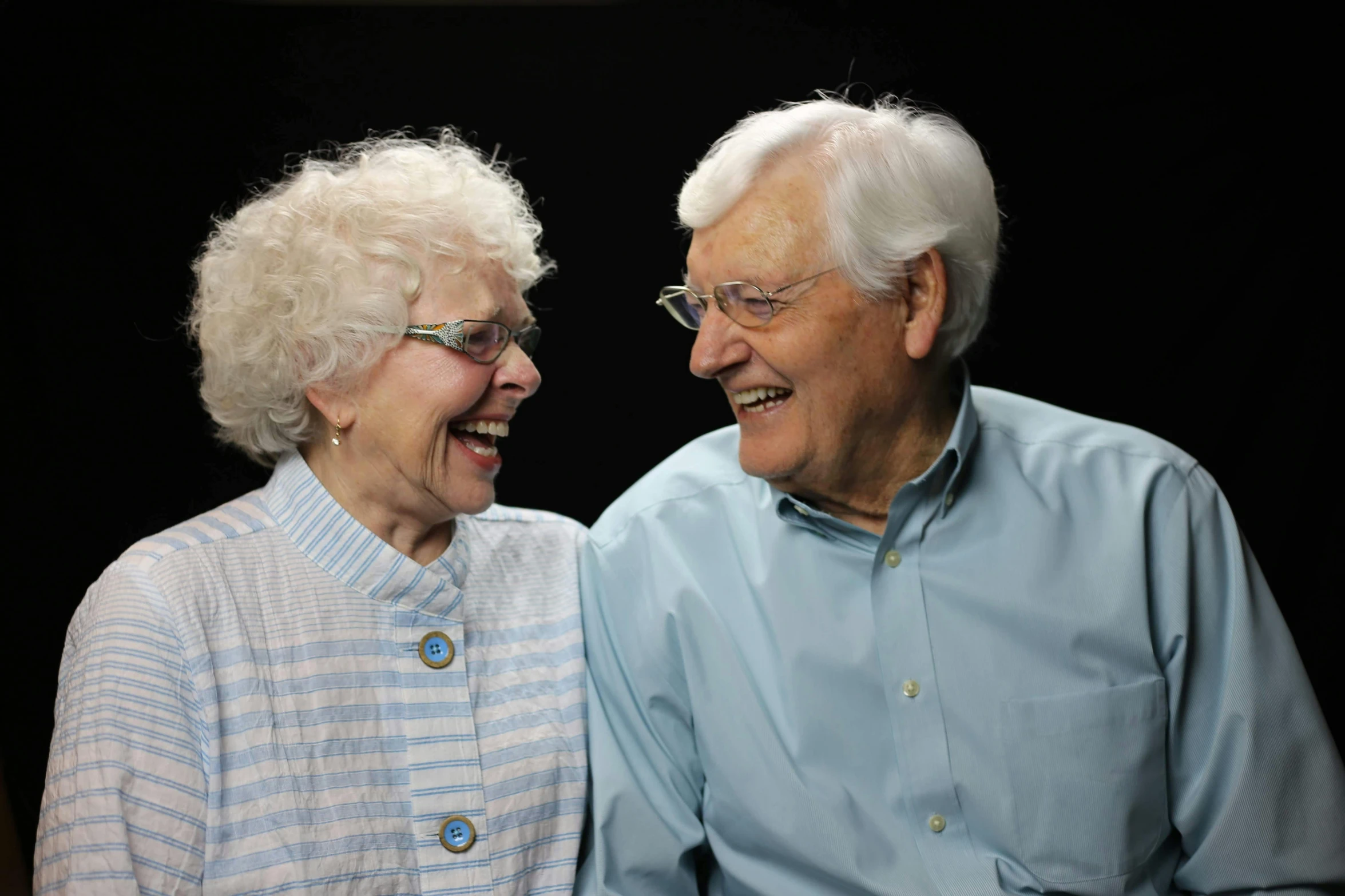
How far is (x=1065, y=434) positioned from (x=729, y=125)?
3.88 ft

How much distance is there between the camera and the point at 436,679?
6.46 feet

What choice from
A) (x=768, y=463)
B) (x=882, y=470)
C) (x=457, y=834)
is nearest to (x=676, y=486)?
(x=768, y=463)

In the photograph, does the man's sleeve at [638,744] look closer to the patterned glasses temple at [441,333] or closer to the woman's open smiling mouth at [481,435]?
the woman's open smiling mouth at [481,435]

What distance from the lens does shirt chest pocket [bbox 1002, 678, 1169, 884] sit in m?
1.98

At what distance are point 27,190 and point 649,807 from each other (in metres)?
1.74

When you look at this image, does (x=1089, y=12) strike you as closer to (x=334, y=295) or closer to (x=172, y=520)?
(x=334, y=295)

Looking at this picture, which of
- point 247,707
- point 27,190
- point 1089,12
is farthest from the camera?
point 1089,12

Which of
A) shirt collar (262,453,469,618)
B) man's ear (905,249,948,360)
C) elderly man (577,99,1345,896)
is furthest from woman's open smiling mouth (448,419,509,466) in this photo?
man's ear (905,249,948,360)

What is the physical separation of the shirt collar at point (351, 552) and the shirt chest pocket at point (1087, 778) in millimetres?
972

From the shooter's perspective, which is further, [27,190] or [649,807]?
[27,190]

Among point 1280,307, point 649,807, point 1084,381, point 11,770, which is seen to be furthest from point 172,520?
point 1280,307

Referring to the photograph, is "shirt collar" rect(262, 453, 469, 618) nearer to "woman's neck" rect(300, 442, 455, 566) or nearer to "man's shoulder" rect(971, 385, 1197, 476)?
"woman's neck" rect(300, 442, 455, 566)

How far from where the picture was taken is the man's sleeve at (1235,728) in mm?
1993

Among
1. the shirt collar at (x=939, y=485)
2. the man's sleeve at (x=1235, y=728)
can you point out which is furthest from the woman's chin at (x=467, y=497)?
the man's sleeve at (x=1235, y=728)
